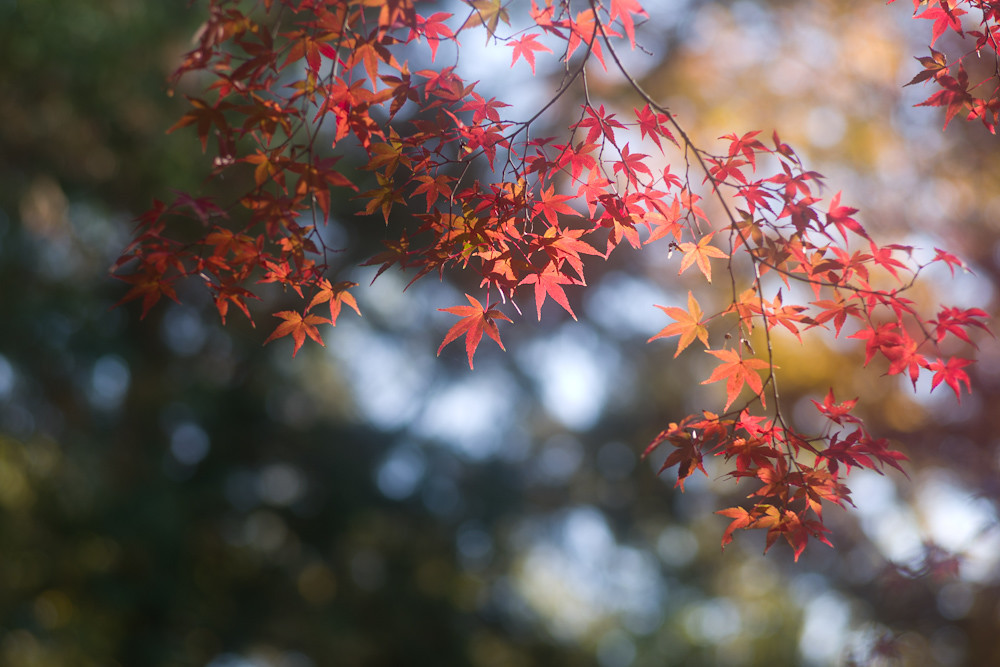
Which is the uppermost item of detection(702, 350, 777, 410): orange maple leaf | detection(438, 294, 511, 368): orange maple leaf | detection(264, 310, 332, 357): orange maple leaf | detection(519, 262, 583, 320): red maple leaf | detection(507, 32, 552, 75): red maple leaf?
detection(507, 32, 552, 75): red maple leaf

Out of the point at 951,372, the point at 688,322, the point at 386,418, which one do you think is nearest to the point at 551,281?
the point at 688,322

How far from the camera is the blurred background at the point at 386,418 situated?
4.44 m

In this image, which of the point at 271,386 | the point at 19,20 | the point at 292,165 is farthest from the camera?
the point at 271,386

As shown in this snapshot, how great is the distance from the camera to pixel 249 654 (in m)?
5.88

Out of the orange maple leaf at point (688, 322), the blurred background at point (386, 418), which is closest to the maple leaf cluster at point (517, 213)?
the orange maple leaf at point (688, 322)

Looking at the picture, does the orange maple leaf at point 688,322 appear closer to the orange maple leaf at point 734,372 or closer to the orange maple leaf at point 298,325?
the orange maple leaf at point 734,372

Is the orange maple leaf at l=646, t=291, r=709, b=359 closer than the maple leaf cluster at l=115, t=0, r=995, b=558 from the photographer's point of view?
No

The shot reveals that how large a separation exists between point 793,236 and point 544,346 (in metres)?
5.11

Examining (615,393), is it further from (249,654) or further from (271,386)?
(249,654)

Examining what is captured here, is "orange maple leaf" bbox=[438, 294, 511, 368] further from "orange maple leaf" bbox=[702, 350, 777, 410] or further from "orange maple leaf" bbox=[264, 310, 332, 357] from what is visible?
"orange maple leaf" bbox=[702, 350, 777, 410]

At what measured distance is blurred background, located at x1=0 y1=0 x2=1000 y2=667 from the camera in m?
4.44

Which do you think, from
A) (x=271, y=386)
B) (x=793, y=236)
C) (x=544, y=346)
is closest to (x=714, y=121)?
(x=544, y=346)

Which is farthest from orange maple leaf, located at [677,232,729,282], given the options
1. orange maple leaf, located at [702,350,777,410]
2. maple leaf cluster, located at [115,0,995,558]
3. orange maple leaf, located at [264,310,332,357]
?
orange maple leaf, located at [264,310,332,357]

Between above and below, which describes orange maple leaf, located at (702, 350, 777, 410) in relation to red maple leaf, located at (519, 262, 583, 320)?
below
